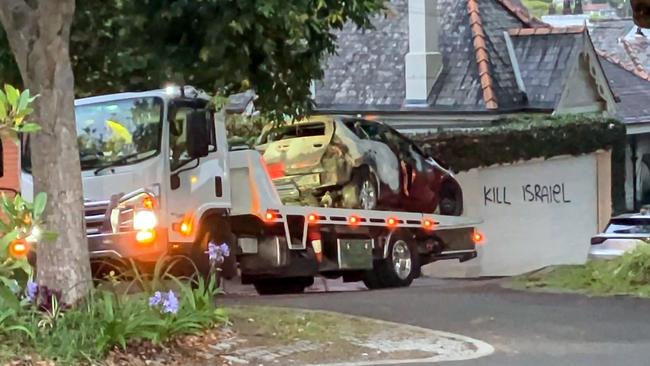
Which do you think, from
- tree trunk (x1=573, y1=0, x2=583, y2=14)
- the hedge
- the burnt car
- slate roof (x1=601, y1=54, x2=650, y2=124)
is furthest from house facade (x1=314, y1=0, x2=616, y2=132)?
tree trunk (x1=573, y1=0, x2=583, y2=14)

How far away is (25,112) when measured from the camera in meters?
7.19

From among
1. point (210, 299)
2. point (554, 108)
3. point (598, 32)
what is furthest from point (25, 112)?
point (598, 32)

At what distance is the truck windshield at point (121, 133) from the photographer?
13195mm

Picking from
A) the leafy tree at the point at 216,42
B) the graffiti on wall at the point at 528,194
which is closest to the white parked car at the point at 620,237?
the leafy tree at the point at 216,42

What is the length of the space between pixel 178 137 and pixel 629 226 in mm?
7267

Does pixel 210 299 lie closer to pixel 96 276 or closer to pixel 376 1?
pixel 96 276

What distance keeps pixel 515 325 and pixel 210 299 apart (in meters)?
3.25

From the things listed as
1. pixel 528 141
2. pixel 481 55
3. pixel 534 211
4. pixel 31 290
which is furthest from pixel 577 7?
pixel 31 290

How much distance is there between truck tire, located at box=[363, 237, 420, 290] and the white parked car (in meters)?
2.65

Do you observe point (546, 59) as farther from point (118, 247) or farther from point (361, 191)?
point (118, 247)

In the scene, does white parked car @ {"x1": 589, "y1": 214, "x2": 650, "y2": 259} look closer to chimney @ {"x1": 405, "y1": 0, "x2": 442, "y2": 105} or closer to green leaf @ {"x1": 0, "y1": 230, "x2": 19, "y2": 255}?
chimney @ {"x1": 405, "y1": 0, "x2": 442, "y2": 105}

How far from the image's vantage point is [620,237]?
16.9 meters

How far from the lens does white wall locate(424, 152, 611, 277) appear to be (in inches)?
927

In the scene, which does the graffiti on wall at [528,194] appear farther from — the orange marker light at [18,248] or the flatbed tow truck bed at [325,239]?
the orange marker light at [18,248]
